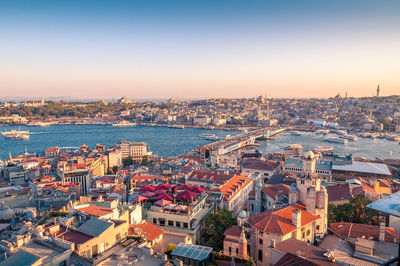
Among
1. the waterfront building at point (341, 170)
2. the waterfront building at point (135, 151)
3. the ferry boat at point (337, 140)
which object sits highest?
the waterfront building at point (341, 170)

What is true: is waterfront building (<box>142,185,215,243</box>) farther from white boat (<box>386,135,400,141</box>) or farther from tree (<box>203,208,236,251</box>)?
white boat (<box>386,135,400,141</box>)

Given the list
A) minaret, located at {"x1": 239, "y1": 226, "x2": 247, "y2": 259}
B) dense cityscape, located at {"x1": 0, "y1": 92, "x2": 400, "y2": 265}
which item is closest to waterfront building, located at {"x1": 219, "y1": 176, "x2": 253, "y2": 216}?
dense cityscape, located at {"x1": 0, "y1": 92, "x2": 400, "y2": 265}

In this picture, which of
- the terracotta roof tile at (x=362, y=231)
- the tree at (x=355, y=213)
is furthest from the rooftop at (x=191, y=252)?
the tree at (x=355, y=213)

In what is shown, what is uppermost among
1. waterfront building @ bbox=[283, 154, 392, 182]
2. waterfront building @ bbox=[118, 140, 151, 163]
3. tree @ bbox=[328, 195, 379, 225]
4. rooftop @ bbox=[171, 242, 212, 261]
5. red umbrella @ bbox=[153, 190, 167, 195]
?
rooftop @ bbox=[171, 242, 212, 261]

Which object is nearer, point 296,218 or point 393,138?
point 296,218

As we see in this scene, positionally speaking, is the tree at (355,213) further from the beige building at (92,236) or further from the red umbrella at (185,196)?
the beige building at (92,236)

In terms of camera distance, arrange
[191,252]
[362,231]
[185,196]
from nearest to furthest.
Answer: [191,252]
[362,231]
[185,196]

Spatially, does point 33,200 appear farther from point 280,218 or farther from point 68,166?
point 280,218

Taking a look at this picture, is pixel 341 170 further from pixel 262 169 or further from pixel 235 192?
pixel 235 192

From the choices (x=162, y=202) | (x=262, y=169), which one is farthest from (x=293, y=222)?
(x=262, y=169)
